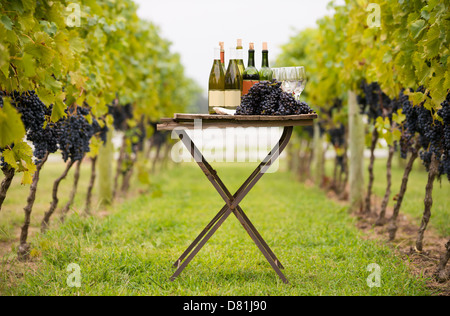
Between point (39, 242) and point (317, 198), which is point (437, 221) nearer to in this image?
point (317, 198)

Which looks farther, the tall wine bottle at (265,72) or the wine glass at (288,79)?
the tall wine bottle at (265,72)

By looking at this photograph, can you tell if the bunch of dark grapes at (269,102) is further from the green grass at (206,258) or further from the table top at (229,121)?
the green grass at (206,258)

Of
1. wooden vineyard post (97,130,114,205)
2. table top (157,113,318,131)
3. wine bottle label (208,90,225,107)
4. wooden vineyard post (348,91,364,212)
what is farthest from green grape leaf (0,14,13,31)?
wooden vineyard post (348,91,364,212)

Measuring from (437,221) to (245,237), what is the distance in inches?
108

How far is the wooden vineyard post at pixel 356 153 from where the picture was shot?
24.9 ft

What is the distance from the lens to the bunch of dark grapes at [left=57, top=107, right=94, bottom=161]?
15.5ft

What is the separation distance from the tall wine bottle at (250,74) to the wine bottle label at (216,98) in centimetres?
17

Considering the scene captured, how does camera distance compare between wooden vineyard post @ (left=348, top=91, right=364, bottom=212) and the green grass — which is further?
wooden vineyard post @ (left=348, top=91, right=364, bottom=212)

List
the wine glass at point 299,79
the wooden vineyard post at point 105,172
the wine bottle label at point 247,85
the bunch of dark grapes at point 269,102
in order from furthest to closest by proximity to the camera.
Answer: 1. the wooden vineyard post at point 105,172
2. the wine bottle label at point 247,85
3. the wine glass at point 299,79
4. the bunch of dark grapes at point 269,102

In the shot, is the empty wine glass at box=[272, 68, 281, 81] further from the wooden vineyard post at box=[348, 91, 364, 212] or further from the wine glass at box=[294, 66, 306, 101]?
the wooden vineyard post at box=[348, 91, 364, 212]

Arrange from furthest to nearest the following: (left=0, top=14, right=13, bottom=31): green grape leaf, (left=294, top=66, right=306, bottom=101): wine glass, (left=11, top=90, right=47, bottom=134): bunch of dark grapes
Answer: (left=11, top=90, right=47, bottom=134): bunch of dark grapes
(left=294, top=66, right=306, bottom=101): wine glass
(left=0, top=14, right=13, bottom=31): green grape leaf

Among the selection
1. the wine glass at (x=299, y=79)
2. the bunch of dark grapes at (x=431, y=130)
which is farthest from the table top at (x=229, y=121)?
the bunch of dark grapes at (x=431, y=130)

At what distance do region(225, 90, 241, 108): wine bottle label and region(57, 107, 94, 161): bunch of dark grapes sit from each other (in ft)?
6.23
